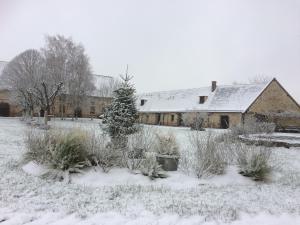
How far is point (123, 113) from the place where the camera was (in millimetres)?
11711

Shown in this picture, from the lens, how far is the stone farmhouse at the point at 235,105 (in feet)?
119

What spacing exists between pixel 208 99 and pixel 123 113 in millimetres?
31779

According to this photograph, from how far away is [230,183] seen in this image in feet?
29.9

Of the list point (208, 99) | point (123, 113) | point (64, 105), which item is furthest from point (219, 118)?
point (123, 113)

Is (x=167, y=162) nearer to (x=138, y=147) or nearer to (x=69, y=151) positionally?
(x=138, y=147)

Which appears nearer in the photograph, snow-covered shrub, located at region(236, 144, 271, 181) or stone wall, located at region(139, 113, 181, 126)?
snow-covered shrub, located at region(236, 144, 271, 181)

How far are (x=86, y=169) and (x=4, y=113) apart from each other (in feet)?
147

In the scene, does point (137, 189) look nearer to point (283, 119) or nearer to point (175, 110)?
point (283, 119)

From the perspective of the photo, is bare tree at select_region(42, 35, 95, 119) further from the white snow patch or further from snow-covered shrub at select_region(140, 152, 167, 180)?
snow-covered shrub at select_region(140, 152, 167, 180)

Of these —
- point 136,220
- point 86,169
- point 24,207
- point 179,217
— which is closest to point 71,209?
point 24,207

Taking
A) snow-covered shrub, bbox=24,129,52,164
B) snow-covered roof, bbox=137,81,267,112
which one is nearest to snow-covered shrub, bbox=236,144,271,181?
snow-covered shrub, bbox=24,129,52,164

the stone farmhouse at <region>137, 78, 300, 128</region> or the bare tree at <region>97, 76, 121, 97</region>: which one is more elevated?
the bare tree at <region>97, 76, 121, 97</region>

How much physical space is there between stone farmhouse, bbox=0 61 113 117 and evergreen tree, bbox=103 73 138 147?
2602 cm

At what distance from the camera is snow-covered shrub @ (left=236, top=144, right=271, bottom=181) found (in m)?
9.50
